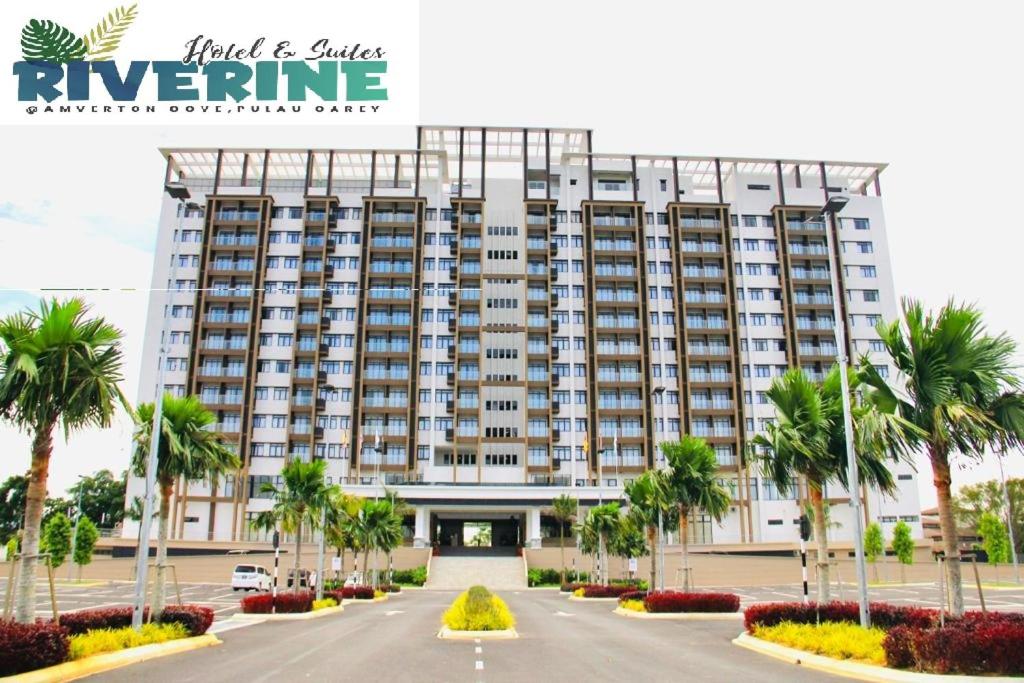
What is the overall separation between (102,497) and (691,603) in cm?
9264

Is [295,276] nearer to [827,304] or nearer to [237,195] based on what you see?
[237,195]

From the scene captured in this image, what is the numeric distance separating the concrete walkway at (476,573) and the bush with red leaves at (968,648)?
2045 inches

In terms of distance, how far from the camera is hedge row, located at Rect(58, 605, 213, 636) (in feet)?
55.4

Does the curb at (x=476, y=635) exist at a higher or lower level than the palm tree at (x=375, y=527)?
lower

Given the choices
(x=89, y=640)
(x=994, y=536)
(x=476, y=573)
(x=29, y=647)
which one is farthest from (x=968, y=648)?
(x=476, y=573)

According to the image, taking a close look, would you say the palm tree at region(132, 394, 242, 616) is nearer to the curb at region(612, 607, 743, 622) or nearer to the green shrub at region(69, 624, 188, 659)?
the green shrub at region(69, 624, 188, 659)

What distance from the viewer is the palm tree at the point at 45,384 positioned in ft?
47.8

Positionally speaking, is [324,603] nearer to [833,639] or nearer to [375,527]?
[375,527]

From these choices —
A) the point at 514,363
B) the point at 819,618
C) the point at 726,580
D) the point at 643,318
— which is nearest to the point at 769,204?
the point at 643,318

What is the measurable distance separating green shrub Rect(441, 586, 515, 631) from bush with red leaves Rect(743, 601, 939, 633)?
7.41 meters

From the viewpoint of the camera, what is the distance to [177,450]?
66.3 feet

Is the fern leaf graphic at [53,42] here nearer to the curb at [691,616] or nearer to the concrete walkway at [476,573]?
the curb at [691,616]

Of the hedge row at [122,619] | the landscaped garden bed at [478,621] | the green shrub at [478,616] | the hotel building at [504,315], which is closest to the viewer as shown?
the hedge row at [122,619]

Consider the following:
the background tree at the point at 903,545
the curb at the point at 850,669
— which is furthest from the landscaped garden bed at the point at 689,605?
the background tree at the point at 903,545
